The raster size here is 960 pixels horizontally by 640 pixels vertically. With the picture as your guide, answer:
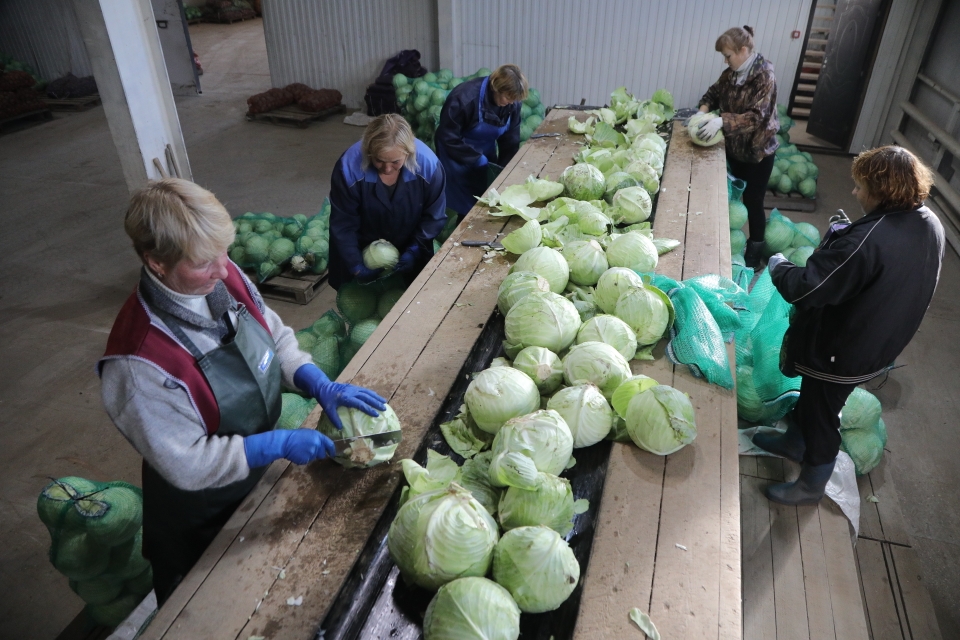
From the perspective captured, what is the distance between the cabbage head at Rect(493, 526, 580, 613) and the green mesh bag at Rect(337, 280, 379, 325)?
3.01m

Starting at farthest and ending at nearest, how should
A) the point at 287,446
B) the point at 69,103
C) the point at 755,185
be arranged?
the point at 69,103 → the point at 755,185 → the point at 287,446

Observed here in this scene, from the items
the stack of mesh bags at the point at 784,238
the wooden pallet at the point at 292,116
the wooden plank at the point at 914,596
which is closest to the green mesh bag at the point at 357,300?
the wooden plank at the point at 914,596

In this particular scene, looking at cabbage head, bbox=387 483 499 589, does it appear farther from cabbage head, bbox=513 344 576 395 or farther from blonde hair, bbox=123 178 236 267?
blonde hair, bbox=123 178 236 267

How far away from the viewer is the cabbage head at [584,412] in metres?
2.11

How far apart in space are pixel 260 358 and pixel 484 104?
3.74m

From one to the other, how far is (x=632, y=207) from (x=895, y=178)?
1368mm

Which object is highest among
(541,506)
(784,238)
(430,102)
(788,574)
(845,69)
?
(541,506)

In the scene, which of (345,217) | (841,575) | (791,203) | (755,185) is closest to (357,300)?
(345,217)

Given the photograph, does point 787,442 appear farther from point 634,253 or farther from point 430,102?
point 430,102

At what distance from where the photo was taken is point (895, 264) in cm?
282

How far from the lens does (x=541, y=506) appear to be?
5.92 feet

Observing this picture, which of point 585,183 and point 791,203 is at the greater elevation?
point 585,183

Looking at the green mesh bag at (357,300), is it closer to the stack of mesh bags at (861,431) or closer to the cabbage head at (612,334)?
the cabbage head at (612,334)

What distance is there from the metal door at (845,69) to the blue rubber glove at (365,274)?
8.97 m
